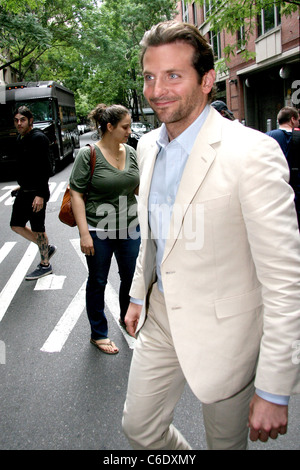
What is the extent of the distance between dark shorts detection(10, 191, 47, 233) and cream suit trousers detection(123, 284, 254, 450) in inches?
157

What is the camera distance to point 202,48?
70.4 inches

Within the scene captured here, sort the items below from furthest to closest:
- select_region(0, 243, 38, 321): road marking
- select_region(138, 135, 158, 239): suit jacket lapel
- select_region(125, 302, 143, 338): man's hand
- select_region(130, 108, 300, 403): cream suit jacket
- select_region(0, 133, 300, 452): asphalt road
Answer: select_region(0, 243, 38, 321): road marking, select_region(0, 133, 300, 452): asphalt road, select_region(125, 302, 143, 338): man's hand, select_region(138, 135, 158, 239): suit jacket lapel, select_region(130, 108, 300, 403): cream suit jacket

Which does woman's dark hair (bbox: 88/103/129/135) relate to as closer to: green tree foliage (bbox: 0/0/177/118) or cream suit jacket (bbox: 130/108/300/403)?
cream suit jacket (bbox: 130/108/300/403)

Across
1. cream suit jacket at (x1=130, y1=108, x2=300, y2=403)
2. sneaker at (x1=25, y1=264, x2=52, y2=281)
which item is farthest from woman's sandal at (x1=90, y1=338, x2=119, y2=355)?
sneaker at (x1=25, y1=264, x2=52, y2=281)

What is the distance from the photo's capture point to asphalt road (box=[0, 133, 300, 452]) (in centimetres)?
264

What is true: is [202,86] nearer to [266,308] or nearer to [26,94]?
[266,308]

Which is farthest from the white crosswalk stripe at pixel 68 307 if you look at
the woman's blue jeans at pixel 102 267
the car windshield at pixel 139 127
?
the car windshield at pixel 139 127

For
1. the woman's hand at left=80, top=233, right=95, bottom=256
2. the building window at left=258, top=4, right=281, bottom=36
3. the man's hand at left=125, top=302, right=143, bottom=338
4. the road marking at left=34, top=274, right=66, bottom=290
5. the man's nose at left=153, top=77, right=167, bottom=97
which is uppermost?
the building window at left=258, top=4, right=281, bottom=36

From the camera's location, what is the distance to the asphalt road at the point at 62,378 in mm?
2643

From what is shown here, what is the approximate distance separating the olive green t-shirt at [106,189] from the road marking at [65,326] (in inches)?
47.4

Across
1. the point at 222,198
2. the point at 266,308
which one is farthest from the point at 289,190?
the point at 266,308

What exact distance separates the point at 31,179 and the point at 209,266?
4.29 meters

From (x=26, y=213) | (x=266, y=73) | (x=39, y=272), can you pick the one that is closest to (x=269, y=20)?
(x=266, y=73)

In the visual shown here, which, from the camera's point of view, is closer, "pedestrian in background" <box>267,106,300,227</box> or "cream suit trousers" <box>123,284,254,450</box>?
"cream suit trousers" <box>123,284,254,450</box>
